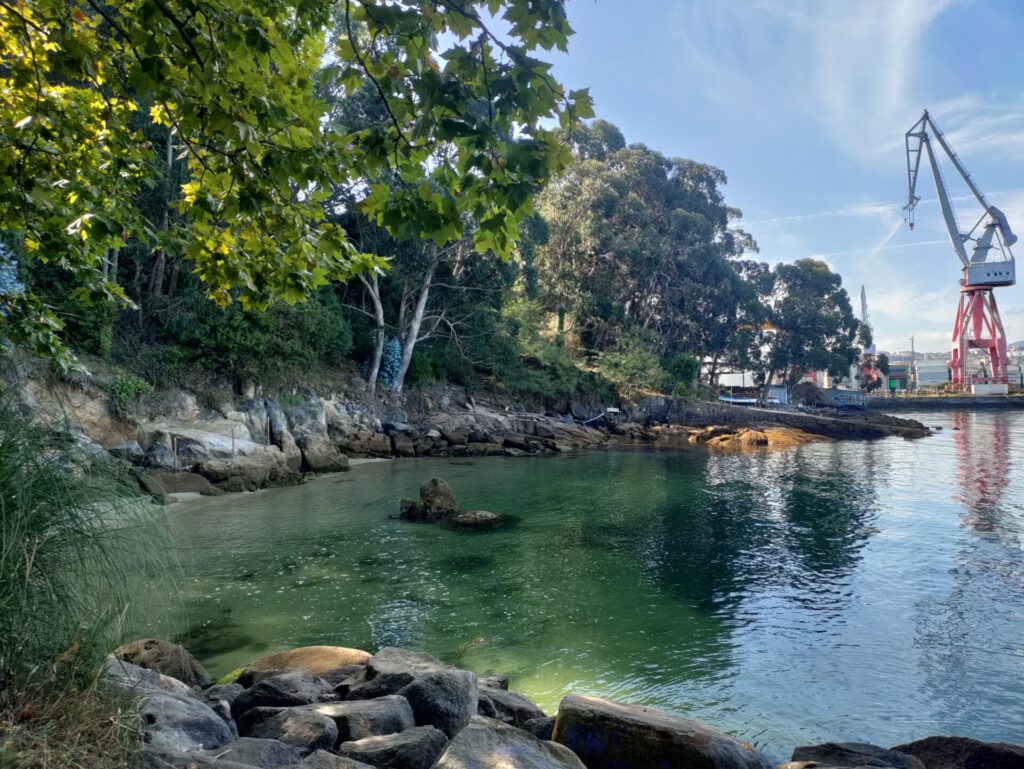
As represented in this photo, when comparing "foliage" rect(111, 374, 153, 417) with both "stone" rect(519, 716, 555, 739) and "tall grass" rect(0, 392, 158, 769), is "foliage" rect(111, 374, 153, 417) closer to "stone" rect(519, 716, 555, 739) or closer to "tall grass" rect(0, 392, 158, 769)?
"tall grass" rect(0, 392, 158, 769)

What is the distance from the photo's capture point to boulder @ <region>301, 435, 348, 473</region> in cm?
1989

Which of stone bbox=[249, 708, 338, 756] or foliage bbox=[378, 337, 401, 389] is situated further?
foliage bbox=[378, 337, 401, 389]

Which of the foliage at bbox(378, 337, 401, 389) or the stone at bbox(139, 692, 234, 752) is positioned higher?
the foliage at bbox(378, 337, 401, 389)

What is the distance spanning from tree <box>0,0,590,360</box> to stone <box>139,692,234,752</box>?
2.47 metres

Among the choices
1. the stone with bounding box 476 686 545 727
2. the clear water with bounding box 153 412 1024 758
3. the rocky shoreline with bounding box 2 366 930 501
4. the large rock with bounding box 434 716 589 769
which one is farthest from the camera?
the rocky shoreline with bounding box 2 366 930 501

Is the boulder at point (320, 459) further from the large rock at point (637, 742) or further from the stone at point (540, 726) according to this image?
the large rock at point (637, 742)

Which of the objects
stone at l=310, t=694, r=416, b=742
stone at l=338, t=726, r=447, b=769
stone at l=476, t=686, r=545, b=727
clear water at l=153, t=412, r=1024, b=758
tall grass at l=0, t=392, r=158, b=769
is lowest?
clear water at l=153, t=412, r=1024, b=758

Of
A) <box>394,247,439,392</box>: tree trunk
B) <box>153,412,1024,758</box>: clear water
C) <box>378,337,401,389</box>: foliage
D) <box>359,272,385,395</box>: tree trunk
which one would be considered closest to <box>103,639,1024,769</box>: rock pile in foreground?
<box>153,412,1024,758</box>: clear water

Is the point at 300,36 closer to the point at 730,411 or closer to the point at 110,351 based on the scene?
the point at 110,351

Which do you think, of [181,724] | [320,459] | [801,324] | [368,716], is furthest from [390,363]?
[801,324]

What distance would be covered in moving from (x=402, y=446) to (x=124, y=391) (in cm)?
1024

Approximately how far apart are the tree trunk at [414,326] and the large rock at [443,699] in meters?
23.4

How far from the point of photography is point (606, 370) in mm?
38000

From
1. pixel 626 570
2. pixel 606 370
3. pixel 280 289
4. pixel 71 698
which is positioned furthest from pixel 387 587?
pixel 606 370
